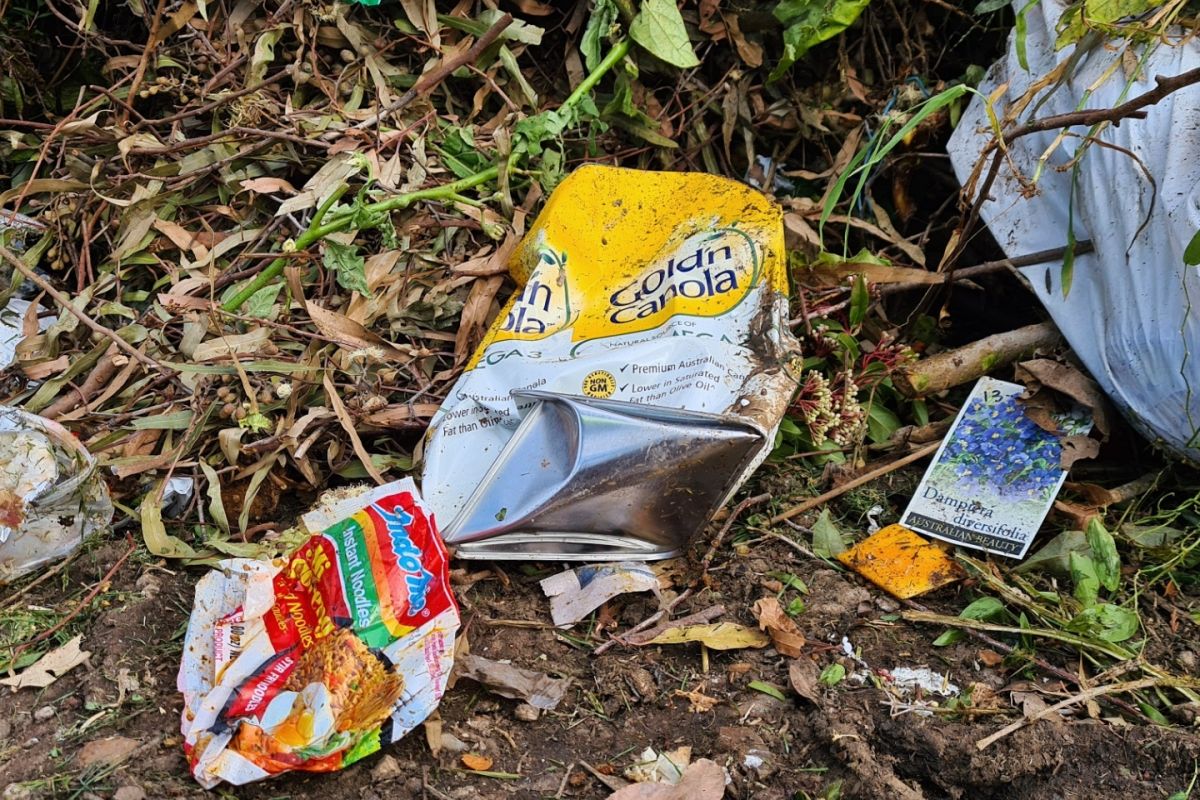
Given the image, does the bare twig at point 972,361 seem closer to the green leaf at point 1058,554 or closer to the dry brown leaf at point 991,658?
the green leaf at point 1058,554

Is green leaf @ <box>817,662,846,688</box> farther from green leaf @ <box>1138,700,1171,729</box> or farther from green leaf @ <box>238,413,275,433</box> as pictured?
green leaf @ <box>238,413,275,433</box>

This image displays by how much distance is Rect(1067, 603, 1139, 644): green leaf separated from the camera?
4.61 feet

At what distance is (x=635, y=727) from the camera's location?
4.27ft

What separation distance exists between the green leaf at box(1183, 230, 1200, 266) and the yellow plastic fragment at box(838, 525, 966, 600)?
1.79 ft

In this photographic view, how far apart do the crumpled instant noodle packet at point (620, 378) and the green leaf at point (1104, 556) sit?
1.61ft

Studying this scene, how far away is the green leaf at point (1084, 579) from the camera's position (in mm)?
1472

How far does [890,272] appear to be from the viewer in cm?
186

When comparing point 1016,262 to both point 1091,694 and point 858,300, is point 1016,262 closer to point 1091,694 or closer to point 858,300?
point 858,300

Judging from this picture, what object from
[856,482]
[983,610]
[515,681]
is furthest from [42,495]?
[983,610]

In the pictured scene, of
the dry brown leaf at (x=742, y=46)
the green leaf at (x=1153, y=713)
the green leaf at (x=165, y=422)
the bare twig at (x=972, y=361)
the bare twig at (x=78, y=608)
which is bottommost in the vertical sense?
the green leaf at (x=1153, y=713)

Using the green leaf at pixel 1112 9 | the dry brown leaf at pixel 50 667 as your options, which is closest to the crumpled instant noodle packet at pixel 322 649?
the dry brown leaf at pixel 50 667

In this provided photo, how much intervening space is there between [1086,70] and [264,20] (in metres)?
1.57

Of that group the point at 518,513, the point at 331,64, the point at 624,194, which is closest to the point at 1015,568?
the point at 518,513

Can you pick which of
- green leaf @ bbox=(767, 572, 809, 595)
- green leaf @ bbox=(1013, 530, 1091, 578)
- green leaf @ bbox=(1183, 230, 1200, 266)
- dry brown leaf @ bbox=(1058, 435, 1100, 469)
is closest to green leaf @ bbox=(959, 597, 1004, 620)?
green leaf @ bbox=(1013, 530, 1091, 578)
